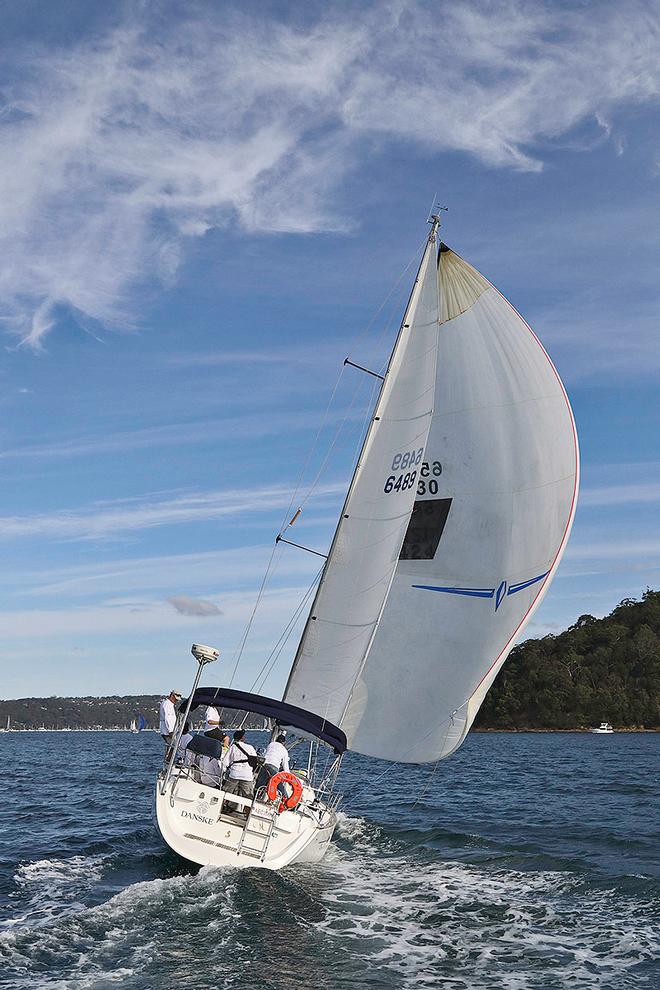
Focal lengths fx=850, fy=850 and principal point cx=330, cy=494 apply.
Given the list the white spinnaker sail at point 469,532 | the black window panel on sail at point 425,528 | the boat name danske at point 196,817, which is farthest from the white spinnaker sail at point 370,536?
the boat name danske at point 196,817

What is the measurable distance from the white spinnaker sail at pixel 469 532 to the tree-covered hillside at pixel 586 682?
82.6m

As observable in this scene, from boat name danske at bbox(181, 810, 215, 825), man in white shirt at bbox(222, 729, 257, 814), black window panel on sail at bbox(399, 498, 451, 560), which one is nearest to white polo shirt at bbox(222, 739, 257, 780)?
man in white shirt at bbox(222, 729, 257, 814)

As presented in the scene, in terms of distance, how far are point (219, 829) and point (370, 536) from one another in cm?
496

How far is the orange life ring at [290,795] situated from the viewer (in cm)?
1229

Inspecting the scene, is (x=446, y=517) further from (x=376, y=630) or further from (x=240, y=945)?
(x=240, y=945)

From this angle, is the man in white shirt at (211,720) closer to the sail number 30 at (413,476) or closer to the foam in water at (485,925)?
the foam in water at (485,925)

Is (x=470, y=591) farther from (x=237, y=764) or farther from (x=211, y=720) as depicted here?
(x=211, y=720)

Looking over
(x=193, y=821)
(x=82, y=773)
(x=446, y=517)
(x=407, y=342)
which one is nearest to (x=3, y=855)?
(x=193, y=821)

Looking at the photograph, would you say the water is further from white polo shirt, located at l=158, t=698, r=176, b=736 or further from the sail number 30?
the sail number 30

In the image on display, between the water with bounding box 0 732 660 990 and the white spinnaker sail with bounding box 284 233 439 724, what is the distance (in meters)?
2.96

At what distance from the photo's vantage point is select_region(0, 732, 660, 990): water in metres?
8.81

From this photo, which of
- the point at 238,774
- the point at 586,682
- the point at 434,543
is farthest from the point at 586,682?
the point at 238,774

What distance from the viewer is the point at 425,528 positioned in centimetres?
1405

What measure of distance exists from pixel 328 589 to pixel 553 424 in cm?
445
